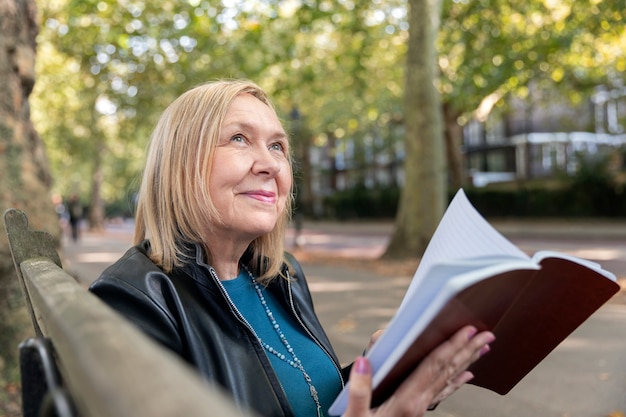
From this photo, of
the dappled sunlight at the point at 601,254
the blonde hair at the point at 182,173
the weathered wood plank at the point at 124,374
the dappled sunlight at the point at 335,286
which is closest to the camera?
the weathered wood plank at the point at 124,374

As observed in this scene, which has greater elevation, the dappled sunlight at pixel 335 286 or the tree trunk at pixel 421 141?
the tree trunk at pixel 421 141

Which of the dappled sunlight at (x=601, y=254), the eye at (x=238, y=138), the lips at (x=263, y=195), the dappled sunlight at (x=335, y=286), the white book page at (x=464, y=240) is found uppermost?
the eye at (x=238, y=138)

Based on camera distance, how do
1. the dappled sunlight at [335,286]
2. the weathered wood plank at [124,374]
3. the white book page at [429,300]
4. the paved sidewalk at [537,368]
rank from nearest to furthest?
the weathered wood plank at [124,374] < the white book page at [429,300] < the paved sidewalk at [537,368] < the dappled sunlight at [335,286]

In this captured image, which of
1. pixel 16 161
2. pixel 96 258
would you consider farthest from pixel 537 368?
pixel 96 258

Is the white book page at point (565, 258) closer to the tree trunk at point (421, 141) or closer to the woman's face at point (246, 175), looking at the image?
the woman's face at point (246, 175)

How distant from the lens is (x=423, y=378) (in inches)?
46.8

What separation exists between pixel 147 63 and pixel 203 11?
3784 millimetres

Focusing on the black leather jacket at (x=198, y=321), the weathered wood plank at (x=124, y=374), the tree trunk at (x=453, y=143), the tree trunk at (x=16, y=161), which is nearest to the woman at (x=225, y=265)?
the black leather jacket at (x=198, y=321)

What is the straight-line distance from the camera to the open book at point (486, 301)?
101 cm

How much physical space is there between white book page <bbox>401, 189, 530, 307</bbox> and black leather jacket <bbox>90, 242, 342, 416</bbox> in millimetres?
486

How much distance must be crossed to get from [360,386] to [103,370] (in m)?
0.59

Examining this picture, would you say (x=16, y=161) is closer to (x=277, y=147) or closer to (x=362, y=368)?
(x=277, y=147)

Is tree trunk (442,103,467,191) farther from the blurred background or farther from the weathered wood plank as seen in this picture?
the weathered wood plank

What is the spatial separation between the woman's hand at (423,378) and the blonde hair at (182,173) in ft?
2.13
